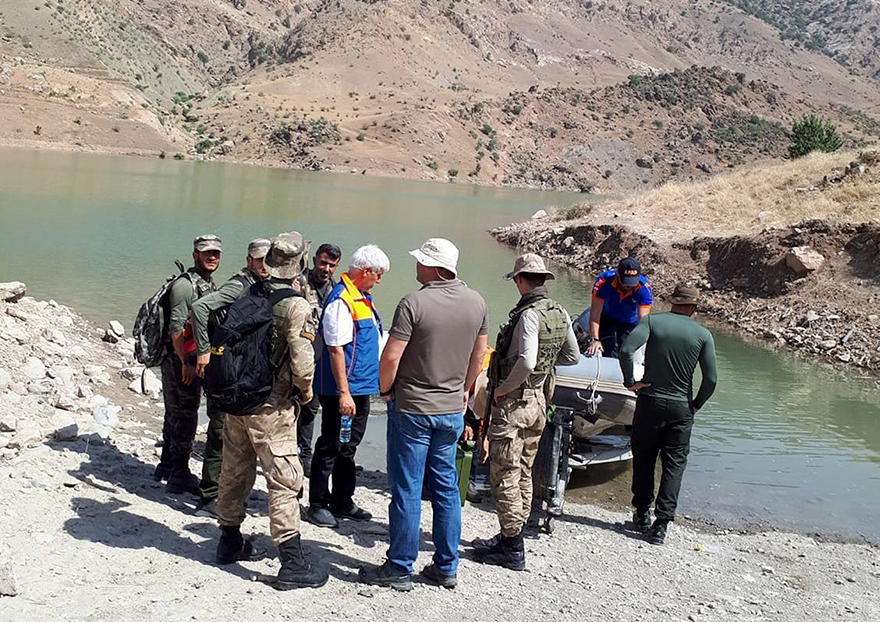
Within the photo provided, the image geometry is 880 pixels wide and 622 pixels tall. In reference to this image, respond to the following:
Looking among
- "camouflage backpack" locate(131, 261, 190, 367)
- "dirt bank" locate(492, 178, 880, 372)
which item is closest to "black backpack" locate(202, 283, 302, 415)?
"camouflage backpack" locate(131, 261, 190, 367)

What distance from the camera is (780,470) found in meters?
8.62

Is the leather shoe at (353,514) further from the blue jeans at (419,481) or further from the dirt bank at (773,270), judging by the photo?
the dirt bank at (773,270)

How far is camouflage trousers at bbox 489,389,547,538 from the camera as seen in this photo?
520 centimetres

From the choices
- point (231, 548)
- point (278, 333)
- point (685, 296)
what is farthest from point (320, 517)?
point (685, 296)

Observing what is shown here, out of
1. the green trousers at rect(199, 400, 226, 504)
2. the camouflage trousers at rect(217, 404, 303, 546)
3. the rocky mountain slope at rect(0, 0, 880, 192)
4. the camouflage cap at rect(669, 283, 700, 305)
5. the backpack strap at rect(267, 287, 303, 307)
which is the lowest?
the green trousers at rect(199, 400, 226, 504)

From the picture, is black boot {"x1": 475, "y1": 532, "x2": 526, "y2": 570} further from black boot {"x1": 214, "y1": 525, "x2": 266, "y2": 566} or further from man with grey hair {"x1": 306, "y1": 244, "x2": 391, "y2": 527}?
black boot {"x1": 214, "y1": 525, "x2": 266, "y2": 566}

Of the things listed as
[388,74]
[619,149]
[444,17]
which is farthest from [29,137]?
[444,17]

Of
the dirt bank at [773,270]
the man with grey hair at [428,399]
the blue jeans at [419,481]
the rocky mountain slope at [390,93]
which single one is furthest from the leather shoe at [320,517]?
the rocky mountain slope at [390,93]

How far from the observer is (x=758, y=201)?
23875mm

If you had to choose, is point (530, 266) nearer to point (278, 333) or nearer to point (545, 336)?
point (545, 336)

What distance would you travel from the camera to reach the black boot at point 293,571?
4520 mm

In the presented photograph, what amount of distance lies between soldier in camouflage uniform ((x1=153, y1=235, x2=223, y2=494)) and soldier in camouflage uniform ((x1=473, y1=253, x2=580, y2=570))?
210 cm

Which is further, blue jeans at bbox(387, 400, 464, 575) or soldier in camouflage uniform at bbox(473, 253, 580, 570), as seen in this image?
soldier in camouflage uniform at bbox(473, 253, 580, 570)

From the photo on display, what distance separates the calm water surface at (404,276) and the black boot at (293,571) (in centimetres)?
345
